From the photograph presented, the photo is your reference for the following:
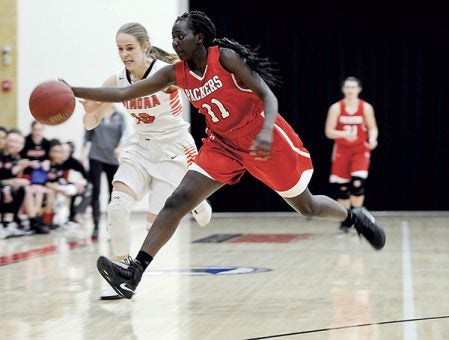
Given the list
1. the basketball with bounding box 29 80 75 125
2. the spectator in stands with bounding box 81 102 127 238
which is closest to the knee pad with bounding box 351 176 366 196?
the spectator in stands with bounding box 81 102 127 238

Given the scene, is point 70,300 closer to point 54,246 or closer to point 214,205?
point 54,246

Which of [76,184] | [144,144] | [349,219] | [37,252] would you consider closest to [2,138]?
[76,184]

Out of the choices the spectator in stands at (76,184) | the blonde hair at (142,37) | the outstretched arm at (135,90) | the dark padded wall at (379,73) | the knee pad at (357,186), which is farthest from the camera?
the dark padded wall at (379,73)

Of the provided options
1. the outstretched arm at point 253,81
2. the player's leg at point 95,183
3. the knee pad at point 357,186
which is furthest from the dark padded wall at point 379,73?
the outstretched arm at point 253,81

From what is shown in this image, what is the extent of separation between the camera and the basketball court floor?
16.0 ft

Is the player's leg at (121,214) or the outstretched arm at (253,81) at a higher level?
the outstretched arm at (253,81)

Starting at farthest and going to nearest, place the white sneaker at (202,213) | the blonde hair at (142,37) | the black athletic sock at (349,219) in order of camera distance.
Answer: the white sneaker at (202,213) < the black athletic sock at (349,219) < the blonde hair at (142,37)

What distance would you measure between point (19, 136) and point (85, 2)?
13.9 feet

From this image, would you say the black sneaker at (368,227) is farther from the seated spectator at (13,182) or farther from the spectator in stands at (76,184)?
the spectator in stands at (76,184)

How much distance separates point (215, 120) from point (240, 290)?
1.34 m

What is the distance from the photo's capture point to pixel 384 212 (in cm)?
1506

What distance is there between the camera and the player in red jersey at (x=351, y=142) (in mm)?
11188

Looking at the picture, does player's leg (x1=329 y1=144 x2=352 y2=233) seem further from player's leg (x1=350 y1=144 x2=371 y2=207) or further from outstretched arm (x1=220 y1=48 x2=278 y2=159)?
outstretched arm (x1=220 y1=48 x2=278 y2=159)

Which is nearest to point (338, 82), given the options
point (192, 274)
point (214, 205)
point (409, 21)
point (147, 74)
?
point (409, 21)
